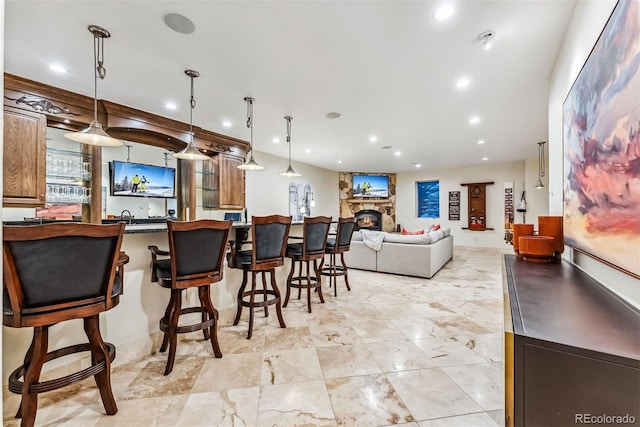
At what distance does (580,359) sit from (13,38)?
394 cm

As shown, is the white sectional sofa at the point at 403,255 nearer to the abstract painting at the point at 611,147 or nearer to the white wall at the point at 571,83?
the white wall at the point at 571,83

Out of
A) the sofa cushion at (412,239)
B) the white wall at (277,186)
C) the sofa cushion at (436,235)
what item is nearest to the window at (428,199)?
the white wall at (277,186)

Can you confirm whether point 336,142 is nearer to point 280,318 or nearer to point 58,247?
point 280,318

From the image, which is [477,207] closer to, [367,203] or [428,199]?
[428,199]

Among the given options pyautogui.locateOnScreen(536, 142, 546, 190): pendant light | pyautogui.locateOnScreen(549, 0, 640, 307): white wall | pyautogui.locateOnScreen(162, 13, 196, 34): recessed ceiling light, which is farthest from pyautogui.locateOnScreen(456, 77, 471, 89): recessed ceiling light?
pyautogui.locateOnScreen(536, 142, 546, 190): pendant light

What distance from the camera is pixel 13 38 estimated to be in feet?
7.36

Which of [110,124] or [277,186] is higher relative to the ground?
[110,124]

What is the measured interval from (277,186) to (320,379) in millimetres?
5626

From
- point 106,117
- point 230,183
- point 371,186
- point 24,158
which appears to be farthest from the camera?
point 371,186

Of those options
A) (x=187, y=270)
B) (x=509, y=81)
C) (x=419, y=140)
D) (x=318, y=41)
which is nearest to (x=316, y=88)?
(x=318, y=41)

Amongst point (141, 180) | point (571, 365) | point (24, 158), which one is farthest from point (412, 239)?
point (24, 158)

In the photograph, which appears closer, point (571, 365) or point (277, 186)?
point (571, 365)

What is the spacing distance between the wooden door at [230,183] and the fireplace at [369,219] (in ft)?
17.0

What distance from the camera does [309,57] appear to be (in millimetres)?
2533
